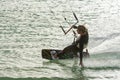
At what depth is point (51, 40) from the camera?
29.6 meters

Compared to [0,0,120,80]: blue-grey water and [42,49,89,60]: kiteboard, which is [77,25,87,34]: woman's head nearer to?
[0,0,120,80]: blue-grey water

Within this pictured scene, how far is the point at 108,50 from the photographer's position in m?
25.6

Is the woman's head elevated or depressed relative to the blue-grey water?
elevated

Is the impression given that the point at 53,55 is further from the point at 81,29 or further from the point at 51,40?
the point at 51,40

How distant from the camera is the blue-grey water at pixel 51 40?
68.5ft

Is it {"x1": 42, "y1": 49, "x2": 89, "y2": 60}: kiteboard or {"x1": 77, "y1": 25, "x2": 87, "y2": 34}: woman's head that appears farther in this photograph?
{"x1": 42, "y1": 49, "x2": 89, "y2": 60}: kiteboard

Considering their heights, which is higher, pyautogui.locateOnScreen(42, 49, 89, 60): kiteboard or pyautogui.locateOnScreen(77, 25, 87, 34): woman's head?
pyautogui.locateOnScreen(77, 25, 87, 34): woman's head

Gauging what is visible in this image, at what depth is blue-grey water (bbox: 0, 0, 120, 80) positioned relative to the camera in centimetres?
2089

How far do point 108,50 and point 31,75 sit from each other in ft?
23.5

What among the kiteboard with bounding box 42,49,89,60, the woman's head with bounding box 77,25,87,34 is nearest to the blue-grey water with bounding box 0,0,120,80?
the kiteboard with bounding box 42,49,89,60

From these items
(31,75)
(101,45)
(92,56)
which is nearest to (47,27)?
(101,45)

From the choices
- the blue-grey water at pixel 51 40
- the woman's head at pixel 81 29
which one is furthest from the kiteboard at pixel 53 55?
the woman's head at pixel 81 29

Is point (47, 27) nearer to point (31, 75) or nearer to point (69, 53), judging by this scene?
point (69, 53)

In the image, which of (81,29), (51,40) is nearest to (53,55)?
(81,29)
